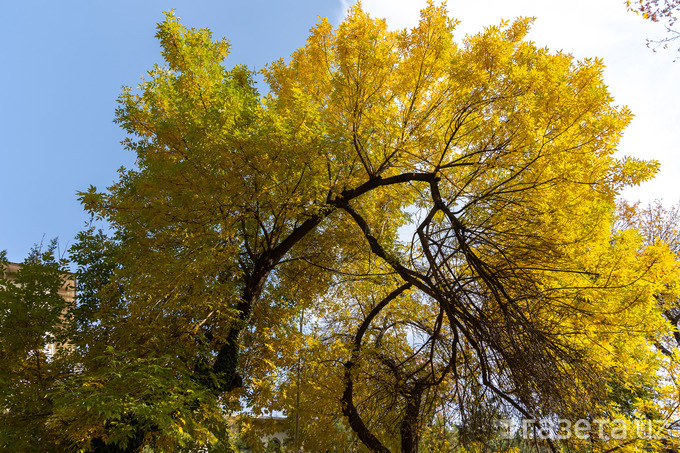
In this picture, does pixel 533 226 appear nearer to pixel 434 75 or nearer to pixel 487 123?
pixel 487 123

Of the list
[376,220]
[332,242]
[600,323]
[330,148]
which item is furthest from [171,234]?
[600,323]

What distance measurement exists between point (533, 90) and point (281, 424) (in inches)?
321

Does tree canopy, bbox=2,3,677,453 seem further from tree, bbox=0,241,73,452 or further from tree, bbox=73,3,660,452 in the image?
tree, bbox=0,241,73,452

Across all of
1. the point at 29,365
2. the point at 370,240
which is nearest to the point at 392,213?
the point at 370,240

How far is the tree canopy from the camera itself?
14.1 ft

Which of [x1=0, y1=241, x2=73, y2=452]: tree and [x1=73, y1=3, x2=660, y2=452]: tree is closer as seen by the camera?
[x1=73, y1=3, x2=660, y2=452]: tree

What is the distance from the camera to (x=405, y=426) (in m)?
7.04

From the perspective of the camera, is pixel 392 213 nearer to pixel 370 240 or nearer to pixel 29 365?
pixel 370 240

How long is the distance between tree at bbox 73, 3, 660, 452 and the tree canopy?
36mm

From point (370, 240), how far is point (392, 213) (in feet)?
6.93

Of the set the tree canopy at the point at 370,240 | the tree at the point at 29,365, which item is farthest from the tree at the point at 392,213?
the tree at the point at 29,365

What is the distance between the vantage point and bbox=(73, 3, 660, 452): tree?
4316 millimetres

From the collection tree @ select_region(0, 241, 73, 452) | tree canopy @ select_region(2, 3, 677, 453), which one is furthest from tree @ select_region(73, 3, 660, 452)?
tree @ select_region(0, 241, 73, 452)

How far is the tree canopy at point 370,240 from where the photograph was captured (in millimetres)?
4285
